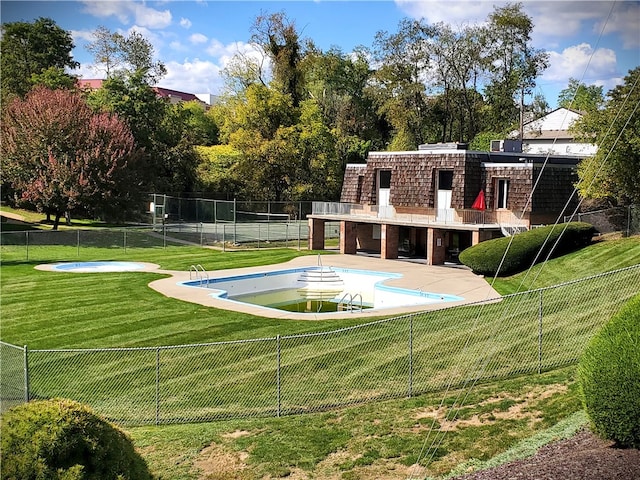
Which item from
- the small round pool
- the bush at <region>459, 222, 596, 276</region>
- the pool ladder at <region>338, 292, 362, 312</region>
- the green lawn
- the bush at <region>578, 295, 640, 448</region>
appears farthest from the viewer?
the small round pool

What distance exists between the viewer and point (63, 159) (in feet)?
140

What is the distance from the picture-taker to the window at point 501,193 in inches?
1358

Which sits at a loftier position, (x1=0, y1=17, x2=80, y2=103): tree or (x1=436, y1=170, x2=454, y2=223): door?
(x1=0, y1=17, x2=80, y2=103): tree

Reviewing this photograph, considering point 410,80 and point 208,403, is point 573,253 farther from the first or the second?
point 410,80

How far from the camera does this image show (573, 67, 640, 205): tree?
87.6 feet

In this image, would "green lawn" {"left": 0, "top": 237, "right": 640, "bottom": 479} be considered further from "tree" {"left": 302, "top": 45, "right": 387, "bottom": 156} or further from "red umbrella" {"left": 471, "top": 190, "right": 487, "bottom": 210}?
"tree" {"left": 302, "top": 45, "right": 387, "bottom": 156}

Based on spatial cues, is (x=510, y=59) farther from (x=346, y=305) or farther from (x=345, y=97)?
(x=346, y=305)

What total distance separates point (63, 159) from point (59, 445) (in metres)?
39.8

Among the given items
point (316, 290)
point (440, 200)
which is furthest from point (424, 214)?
point (316, 290)

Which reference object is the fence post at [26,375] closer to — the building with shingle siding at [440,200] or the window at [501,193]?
the building with shingle siding at [440,200]

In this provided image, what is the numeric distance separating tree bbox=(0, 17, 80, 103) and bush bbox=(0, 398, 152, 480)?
61384 millimetres

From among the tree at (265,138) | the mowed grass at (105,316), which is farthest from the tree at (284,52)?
the mowed grass at (105,316)

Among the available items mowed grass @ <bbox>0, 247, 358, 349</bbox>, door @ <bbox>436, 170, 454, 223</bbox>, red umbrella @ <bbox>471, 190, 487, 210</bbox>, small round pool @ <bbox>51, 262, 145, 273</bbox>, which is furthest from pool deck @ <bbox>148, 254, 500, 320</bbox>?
door @ <bbox>436, 170, 454, 223</bbox>

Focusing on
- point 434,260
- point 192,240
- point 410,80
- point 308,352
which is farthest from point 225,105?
point 308,352
